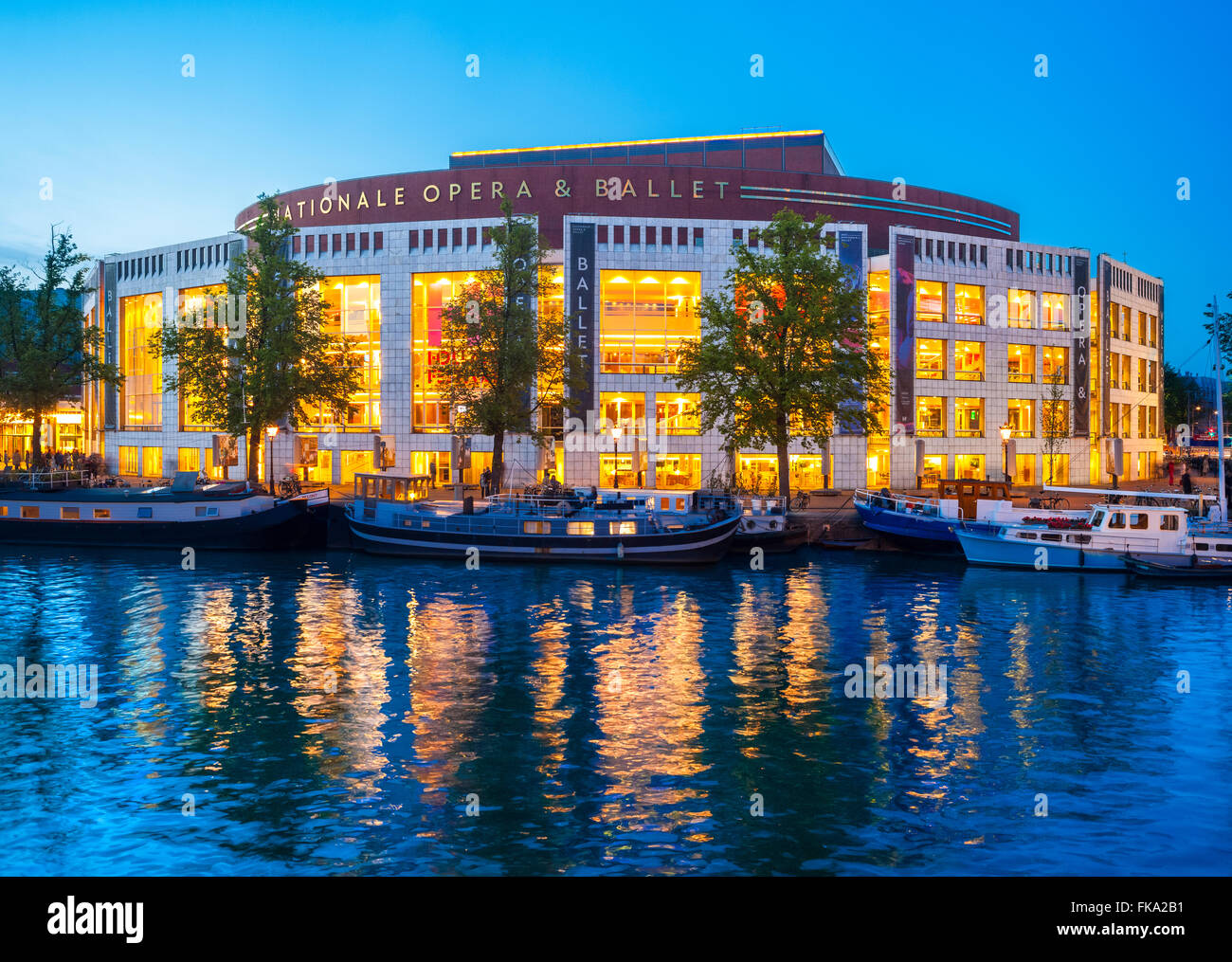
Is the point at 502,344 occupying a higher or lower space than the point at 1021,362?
lower

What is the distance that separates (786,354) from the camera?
213ft

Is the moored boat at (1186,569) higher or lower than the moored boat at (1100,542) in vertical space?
lower

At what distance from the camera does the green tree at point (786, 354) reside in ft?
207

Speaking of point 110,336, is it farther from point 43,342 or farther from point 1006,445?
point 1006,445

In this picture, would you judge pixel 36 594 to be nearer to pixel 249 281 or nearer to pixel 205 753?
pixel 205 753

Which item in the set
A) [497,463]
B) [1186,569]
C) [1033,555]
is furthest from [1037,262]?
[497,463]

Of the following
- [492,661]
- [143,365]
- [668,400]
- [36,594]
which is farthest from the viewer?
[143,365]

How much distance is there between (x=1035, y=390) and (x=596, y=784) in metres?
90.3

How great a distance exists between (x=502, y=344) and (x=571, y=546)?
1988cm

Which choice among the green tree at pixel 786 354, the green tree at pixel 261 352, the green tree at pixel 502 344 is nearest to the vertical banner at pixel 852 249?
the green tree at pixel 786 354

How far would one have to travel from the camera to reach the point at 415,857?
16.0m

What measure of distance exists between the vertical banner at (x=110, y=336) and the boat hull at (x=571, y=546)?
234 ft

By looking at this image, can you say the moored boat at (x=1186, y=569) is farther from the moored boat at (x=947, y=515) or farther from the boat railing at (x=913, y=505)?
the boat railing at (x=913, y=505)
